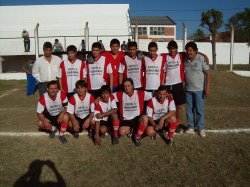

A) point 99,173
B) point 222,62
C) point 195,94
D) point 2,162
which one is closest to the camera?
point 99,173

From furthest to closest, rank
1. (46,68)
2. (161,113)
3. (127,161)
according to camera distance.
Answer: (46,68) → (161,113) → (127,161)

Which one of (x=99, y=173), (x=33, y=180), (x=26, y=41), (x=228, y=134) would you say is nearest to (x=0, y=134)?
(x=33, y=180)

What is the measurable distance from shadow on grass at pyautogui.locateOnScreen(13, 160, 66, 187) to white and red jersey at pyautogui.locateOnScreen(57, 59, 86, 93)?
6.52 ft

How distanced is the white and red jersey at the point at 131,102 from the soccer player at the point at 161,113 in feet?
0.78

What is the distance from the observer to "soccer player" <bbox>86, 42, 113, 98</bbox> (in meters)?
6.34

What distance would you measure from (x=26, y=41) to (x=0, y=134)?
17359 millimetres

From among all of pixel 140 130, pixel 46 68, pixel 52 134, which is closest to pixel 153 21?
pixel 46 68

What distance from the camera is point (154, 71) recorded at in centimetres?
623

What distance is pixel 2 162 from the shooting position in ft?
16.5

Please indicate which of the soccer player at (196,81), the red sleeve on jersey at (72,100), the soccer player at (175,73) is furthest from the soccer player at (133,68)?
the red sleeve on jersey at (72,100)

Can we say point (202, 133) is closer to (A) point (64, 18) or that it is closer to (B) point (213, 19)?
(B) point (213, 19)

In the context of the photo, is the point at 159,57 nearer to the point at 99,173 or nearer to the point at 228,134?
the point at 228,134

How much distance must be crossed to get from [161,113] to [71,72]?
2.02m

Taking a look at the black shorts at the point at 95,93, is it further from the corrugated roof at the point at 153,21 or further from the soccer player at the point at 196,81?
the corrugated roof at the point at 153,21
